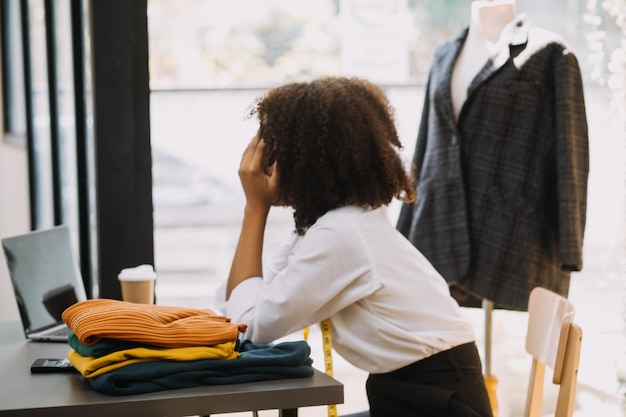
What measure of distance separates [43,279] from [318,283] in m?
0.62

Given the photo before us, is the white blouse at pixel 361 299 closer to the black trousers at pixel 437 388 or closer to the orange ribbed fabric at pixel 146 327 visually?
the black trousers at pixel 437 388

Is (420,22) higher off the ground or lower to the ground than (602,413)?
higher

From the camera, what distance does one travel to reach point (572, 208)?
2.49m

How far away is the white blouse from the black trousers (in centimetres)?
2

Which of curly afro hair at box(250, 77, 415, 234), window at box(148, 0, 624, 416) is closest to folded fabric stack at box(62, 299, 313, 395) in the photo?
curly afro hair at box(250, 77, 415, 234)

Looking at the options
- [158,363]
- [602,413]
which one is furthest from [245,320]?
[602,413]

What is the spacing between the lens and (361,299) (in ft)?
5.31

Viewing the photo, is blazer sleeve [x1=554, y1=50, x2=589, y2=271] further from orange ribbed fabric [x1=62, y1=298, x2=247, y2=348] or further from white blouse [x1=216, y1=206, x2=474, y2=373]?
orange ribbed fabric [x1=62, y1=298, x2=247, y2=348]

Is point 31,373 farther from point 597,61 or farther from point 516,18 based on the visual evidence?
point 597,61

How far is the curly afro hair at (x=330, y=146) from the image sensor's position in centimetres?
167

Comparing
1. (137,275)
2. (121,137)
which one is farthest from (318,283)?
(121,137)

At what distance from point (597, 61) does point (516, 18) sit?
772 mm

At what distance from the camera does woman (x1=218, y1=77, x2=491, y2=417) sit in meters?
1.59

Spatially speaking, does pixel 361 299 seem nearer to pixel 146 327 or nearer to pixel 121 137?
pixel 146 327
